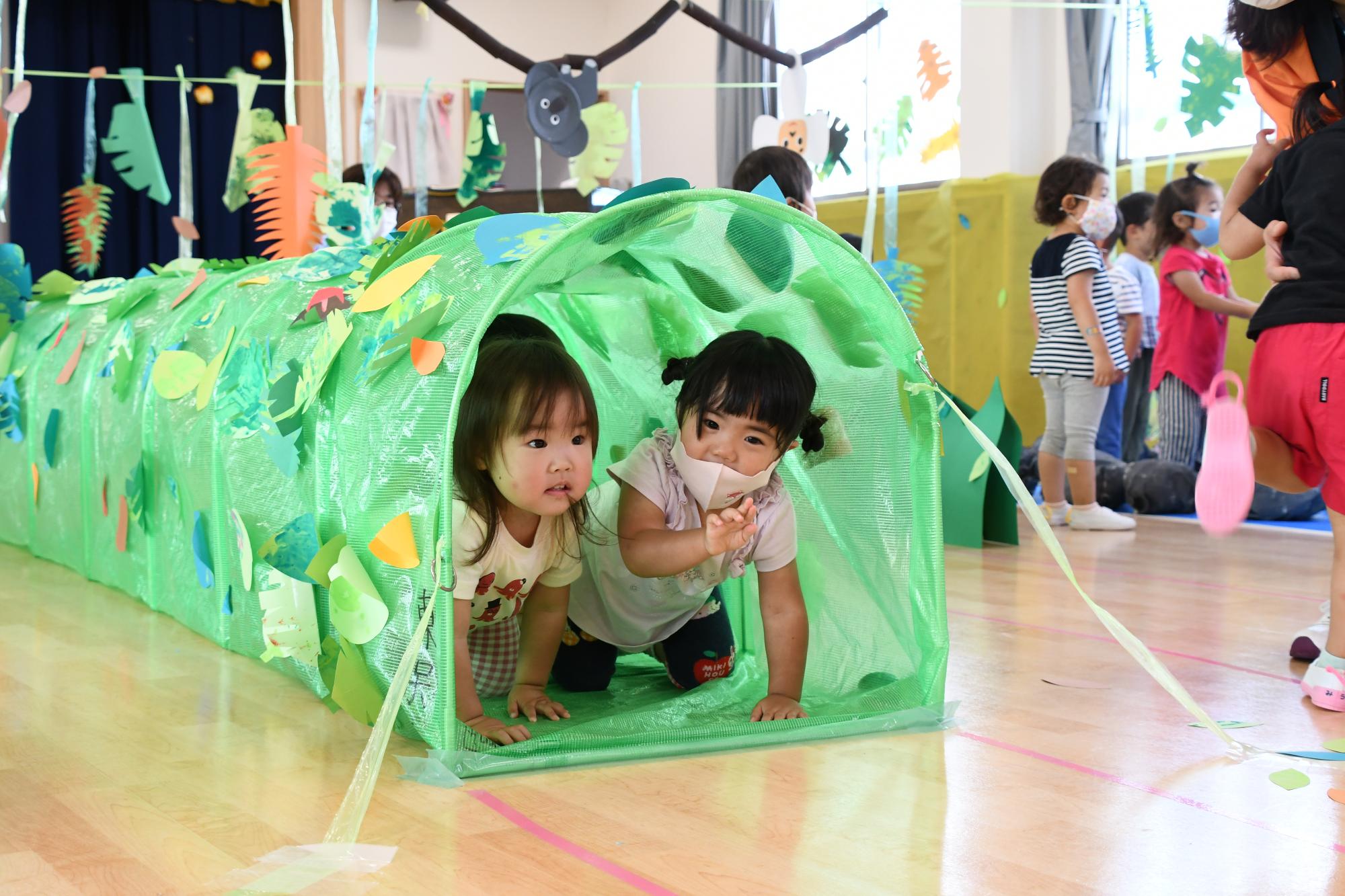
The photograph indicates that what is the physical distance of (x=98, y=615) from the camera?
7.27 ft

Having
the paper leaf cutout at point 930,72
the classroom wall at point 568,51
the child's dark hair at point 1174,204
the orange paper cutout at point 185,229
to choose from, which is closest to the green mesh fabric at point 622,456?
the orange paper cutout at point 185,229

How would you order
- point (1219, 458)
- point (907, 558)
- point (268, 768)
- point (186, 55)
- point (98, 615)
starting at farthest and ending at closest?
point (186, 55)
point (98, 615)
point (907, 558)
point (1219, 458)
point (268, 768)

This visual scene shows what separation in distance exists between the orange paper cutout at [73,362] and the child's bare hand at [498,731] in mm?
1487

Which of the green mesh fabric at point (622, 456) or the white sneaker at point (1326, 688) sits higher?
the green mesh fabric at point (622, 456)

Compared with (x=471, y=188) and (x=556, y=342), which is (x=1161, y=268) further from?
(x=556, y=342)

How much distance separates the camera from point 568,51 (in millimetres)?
7812

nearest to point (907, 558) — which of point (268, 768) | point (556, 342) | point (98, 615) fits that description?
point (556, 342)

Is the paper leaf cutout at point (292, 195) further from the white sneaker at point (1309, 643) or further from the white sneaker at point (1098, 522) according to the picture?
the white sneaker at point (1098, 522)

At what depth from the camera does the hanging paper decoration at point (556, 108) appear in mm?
3699

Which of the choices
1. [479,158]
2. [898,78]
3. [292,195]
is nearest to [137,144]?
[479,158]

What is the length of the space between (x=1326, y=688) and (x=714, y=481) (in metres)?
0.79

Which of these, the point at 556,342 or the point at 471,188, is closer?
the point at 556,342

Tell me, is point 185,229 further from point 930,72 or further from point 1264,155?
point 930,72

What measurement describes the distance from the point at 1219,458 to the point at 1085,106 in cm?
385
